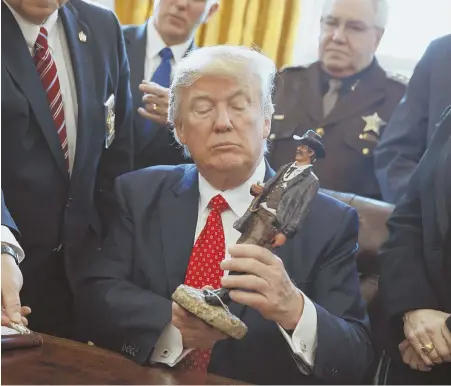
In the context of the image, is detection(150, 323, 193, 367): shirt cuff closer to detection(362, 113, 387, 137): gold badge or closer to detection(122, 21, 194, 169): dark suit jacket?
detection(122, 21, 194, 169): dark suit jacket

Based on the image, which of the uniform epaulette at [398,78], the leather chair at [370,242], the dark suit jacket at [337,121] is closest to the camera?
the leather chair at [370,242]

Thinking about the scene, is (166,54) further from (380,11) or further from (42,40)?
(380,11)

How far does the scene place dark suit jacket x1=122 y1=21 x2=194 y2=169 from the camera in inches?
65.6

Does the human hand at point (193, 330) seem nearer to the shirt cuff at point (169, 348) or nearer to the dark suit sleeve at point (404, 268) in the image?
the shirt cuff at point (169, 348)

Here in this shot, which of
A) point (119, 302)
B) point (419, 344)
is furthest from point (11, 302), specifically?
point (419, 344)

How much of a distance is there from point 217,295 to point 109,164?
669 mm

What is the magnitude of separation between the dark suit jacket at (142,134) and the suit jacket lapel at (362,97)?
1.50ft

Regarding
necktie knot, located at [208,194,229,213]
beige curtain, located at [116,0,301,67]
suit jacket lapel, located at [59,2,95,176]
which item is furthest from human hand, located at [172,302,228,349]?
beige curtain, located at [116,0,301,67]

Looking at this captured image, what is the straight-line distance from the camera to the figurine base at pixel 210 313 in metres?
1.01

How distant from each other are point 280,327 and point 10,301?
432 mm

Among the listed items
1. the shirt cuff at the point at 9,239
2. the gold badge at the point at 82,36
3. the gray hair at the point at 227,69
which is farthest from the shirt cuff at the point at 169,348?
the gold badge at the point at 82,36

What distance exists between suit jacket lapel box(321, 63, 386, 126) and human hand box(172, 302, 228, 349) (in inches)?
34.5

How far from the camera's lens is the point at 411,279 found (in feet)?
4.52

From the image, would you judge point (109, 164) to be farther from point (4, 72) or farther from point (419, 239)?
point (419, 239)
